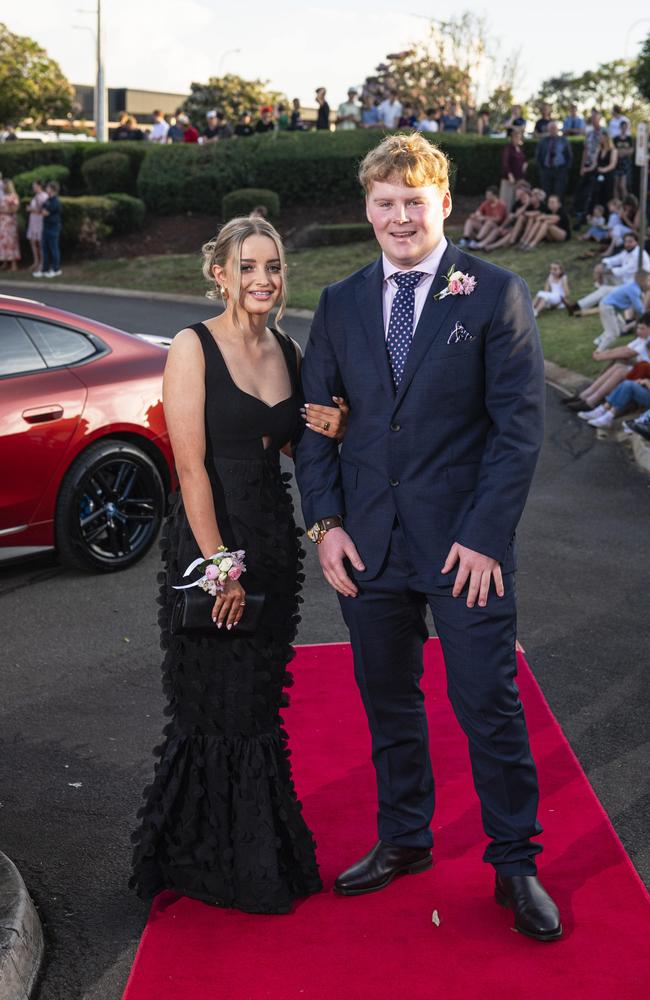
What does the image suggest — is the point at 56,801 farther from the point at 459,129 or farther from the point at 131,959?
the point at 459,129

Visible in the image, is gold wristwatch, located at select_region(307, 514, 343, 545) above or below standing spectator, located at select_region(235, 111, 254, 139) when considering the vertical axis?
below

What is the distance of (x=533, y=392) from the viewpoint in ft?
11.3

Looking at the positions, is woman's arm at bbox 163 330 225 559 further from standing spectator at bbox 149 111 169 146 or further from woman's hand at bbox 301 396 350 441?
standing spectator at bbox 149 111 169 146

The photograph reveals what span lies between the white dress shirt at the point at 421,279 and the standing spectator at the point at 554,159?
22257mm

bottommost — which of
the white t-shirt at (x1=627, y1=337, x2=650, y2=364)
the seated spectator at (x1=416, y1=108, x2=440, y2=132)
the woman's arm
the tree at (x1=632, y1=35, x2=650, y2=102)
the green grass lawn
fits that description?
the green grass lawn

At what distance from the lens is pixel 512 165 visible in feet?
83.7

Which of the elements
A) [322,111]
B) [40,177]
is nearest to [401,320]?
[40,177]

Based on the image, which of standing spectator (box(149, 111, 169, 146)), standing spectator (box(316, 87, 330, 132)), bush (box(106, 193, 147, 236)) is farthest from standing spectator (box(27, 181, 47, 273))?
standing spectator (box(316, 87, 330, 132))

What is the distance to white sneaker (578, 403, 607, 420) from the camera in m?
11.7

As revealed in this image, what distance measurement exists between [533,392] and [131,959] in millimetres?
2027

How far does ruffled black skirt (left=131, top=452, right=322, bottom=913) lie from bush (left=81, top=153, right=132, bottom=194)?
2896cm

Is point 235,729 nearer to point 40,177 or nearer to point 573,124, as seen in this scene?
point 573,124

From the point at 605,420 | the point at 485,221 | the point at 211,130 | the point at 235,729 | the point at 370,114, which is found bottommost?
the point at 605,420

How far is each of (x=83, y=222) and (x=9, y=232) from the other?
5.67 ft
